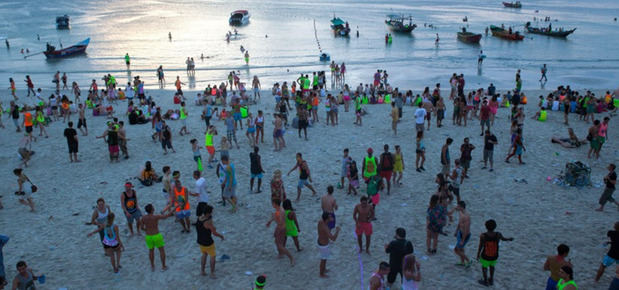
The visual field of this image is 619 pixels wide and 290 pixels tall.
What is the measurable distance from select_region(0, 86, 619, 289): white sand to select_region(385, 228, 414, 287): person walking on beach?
92 cm

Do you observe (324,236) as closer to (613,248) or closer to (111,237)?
(111,237)

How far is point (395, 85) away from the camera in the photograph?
30.5 m

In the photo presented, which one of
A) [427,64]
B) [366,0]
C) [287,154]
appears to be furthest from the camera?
[366,0]

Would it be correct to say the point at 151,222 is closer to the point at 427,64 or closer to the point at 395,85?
the point at 395,85

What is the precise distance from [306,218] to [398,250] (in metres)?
3.60

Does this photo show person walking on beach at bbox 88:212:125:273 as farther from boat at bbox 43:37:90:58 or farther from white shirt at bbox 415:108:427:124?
boat at bbox 43:37:90:58

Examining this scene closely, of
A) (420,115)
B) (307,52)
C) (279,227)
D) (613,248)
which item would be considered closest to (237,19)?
(307,52)


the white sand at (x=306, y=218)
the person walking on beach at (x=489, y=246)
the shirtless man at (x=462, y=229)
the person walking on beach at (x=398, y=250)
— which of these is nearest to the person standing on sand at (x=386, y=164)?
the white sand at (x=306, y=218)

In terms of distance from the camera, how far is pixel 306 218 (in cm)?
988

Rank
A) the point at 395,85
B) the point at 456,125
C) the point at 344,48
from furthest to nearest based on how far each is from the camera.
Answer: the point at 344,48, the point at 395,85, the point at 456,125

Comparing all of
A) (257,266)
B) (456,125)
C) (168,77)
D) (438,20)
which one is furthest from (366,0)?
(257,266)

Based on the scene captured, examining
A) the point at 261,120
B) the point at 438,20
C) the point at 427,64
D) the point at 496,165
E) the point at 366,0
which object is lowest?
the point at 496,165

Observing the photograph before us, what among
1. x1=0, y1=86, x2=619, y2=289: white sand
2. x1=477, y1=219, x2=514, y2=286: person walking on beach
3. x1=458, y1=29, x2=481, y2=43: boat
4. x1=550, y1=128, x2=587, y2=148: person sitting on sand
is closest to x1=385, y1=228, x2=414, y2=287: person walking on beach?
x1=0, y1=86, x2=619, y2=289: white sand

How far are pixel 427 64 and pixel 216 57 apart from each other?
2140cm
